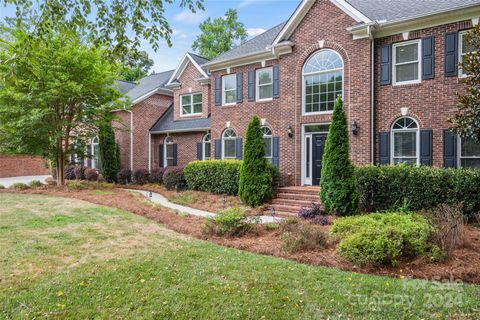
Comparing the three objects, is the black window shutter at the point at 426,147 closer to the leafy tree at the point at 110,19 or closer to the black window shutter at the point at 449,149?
the black window shutter at the point at 449,149

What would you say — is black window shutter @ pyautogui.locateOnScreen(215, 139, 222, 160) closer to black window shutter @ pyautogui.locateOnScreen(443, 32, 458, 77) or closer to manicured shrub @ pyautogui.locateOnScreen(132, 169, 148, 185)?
manicured shrub @ pyautogui.locateOnScreen(132, 169, 148, 185)

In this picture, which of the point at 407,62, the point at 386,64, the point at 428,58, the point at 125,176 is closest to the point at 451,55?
the point at 428,58

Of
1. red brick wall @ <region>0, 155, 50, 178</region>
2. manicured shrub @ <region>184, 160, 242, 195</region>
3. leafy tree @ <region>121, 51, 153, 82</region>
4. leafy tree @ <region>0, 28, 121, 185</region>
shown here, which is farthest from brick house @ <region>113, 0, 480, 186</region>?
red brick wall @ <region>0, 155, 50, 178</region>

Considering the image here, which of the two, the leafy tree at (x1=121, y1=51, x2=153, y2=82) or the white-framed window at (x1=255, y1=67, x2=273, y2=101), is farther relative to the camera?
the white-framed window at (x1=255, y1=67, x2=273, y2=101)

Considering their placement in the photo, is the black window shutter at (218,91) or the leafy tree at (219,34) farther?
the leafy tree at (219,34)

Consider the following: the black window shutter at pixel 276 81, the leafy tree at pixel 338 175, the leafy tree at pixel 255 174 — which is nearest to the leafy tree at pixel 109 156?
the black window shutter at pixel 276 81

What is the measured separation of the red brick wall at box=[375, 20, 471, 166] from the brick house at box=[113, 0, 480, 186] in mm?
28

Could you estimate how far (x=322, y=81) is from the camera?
1243cm

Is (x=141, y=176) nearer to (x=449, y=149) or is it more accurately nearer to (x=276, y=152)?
(x=276, y=152)

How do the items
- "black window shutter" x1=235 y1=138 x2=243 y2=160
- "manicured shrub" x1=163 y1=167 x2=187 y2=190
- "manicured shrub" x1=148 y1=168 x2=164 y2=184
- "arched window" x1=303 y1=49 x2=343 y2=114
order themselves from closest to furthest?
"arched window" x1=303 y1=49 x2=343 y2=114
"black window shutter" x1=235 y1=138 x2=243 y2=160
"manicured shrub" x1=163 y1=167 x2=187 y2=190
"manicured shrub" x1=148 y1=168 x2=164 y2=184

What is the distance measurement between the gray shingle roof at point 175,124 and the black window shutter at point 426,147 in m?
9.73

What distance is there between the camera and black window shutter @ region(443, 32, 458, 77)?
9.95 meters

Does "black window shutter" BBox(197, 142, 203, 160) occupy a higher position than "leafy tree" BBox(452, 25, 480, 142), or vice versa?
"leafy tree" BBox(452, 25, 480, 142)

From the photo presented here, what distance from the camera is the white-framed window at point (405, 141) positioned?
422 inches
